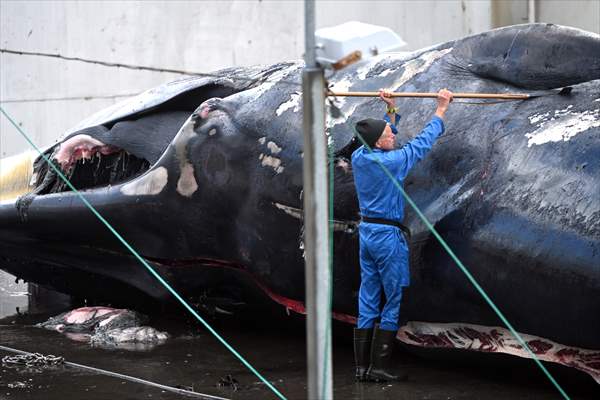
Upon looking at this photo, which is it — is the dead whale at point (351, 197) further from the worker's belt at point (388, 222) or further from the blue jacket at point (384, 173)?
the blue jacket at point (384, 173)

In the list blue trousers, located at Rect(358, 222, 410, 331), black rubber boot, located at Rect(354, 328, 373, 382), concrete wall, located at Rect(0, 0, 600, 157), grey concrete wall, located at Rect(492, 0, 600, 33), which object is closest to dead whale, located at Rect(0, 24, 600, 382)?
blue trousers, located at Rect(358, 222, 410, 331)

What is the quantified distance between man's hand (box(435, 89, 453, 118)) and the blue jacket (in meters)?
0.04

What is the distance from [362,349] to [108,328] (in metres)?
2.56

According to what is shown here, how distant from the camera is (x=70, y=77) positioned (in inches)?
594

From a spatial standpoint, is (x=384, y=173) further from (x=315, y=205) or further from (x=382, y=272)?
(x=315, y=205)

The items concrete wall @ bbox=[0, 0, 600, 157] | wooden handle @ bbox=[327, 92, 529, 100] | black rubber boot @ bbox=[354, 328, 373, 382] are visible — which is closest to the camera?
wooden handle @ bbox=[327, 92, 529, 100]

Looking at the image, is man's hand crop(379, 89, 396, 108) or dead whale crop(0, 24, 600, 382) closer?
dead whale crop(0, 24, 600, 382)

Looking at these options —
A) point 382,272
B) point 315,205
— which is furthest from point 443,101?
point 315,205

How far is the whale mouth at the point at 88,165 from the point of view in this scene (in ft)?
28.4

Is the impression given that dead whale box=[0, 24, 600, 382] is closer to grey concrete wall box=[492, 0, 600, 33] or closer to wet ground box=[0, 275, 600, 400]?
wet ground box=[0, 275, 600, 400]

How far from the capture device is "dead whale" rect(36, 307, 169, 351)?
8352mm

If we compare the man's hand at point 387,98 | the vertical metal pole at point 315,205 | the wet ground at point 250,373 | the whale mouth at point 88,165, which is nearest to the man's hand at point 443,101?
the man's hand at point 387,98

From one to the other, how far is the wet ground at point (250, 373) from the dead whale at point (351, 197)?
0.82 ft

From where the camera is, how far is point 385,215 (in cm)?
666
